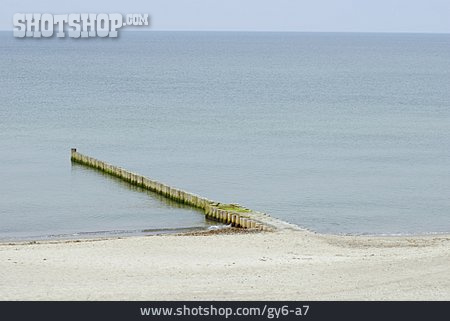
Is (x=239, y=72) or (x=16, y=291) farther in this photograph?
(x=239, y=72)

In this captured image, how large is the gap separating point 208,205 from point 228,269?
15705mm

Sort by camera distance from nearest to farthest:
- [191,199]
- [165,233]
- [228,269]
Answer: [228,269] < [165,233] < [191,199]

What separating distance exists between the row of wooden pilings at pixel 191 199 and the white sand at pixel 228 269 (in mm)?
3090

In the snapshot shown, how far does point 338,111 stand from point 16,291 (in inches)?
3062

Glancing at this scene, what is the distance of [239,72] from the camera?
18350 centimetres

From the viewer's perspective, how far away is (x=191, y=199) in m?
51.2

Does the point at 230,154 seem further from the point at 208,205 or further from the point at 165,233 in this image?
the point at 165,233

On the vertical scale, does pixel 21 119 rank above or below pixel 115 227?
above

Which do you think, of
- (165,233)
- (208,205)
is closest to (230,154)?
(208,205)

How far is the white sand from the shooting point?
1156 inches

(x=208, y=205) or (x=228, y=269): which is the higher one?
(x=208, y=205)

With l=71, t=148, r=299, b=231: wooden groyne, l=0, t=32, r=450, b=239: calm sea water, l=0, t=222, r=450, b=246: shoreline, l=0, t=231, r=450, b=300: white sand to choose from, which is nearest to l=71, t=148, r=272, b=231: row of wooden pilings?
l=71, t=148, r=299, b=231: wooden groyne

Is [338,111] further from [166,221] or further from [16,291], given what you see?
[16,291]
